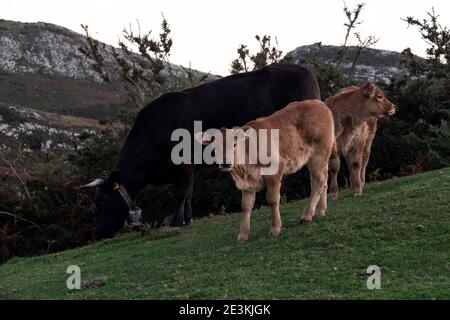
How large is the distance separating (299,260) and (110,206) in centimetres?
628

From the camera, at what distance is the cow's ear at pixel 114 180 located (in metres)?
13.9

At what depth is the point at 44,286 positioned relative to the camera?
10.5 m

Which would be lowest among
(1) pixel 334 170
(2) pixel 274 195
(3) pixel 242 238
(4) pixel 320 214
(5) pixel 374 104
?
(3) pixel 242 238

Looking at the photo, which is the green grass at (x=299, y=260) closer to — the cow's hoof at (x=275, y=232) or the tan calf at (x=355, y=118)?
the cow's hoof at (x=275, y=232)

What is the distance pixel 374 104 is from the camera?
1277cm

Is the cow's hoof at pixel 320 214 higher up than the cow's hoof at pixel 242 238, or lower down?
higher up

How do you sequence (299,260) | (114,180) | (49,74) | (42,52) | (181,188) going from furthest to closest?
(42,52) < (49,74) < (181,188) < (114,180) < (299,260)

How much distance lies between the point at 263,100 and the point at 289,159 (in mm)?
4492

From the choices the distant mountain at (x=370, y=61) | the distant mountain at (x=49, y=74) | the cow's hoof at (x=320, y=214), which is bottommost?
the cow's hoof at (x=320, y=214)

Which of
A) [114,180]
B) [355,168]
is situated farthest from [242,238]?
[114,180]

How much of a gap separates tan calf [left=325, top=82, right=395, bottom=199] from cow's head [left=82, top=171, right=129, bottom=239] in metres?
4.38

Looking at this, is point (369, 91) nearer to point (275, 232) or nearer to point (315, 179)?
point (315, 179)

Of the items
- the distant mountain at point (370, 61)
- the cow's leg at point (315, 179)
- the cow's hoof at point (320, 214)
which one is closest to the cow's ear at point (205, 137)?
the cow's leg at point (315, 179)

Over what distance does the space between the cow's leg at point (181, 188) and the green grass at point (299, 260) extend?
1.11 metres
